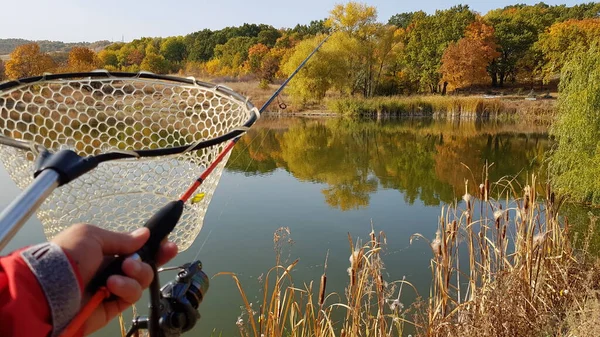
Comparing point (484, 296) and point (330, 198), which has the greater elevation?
point (484, 296)

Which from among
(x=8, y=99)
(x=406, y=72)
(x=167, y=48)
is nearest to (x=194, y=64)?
(x=167, y=48)

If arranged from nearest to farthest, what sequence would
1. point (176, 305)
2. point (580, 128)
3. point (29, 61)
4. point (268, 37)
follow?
point (176, 305) → point (580, 128) → point (29, 61) → point (268, 37)

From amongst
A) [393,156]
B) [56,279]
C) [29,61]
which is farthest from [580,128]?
[29,61]

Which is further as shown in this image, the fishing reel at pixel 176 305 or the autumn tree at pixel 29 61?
the autumn tree at pixel 29 61

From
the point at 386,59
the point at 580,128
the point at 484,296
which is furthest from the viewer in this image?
the point at 386,59

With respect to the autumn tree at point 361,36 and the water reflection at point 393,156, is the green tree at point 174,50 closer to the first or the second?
the autumn tree at point 361,36

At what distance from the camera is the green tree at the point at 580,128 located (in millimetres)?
6363

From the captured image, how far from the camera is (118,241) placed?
2.21 ft

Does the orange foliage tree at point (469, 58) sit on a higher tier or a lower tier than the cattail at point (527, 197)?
higher

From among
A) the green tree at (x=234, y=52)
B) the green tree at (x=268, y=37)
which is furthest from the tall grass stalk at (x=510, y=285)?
the green tree at (x=268, y=37)

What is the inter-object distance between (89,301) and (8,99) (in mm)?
1073

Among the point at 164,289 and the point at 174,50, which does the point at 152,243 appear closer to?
the point at 164,289

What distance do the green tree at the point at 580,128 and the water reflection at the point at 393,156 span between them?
3.31ft

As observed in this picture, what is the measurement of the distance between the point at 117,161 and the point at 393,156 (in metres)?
11.5
